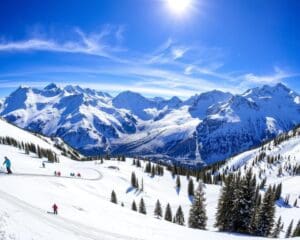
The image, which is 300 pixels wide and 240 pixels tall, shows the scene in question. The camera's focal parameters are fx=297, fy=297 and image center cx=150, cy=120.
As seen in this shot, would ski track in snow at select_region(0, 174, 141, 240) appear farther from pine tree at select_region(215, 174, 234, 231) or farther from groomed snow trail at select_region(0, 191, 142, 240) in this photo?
pine tree at select_region(215, 174, 234, 231)

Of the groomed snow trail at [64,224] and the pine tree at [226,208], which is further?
the pine tree at [226,208]

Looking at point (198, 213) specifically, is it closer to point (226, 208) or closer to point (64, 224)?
point (226, 208)

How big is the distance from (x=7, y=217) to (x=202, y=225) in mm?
46930

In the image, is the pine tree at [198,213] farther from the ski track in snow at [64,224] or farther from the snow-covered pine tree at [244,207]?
the ski track in snow at [64,224]

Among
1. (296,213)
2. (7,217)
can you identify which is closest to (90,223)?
(7,217)

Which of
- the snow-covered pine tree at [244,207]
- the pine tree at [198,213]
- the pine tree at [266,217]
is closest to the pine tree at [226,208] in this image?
the snow-covered pine tree at [244,207]

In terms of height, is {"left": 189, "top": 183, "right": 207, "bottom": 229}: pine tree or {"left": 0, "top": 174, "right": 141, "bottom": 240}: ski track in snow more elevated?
{"left": 0, "top": 174, "right": 141, "bottom": 240}: ski track in snow

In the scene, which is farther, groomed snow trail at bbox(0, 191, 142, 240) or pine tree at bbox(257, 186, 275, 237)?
pine tree at bbox(257, 186, 275, 237)

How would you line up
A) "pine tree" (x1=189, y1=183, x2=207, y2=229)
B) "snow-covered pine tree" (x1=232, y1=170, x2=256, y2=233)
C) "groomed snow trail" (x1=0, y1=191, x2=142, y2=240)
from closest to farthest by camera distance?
"groomed snow trail" (x1=0, y1=191, x2=142, y2=240) → "snow-covered pine tree" (x1=232, y1=170, x2=256, y2=233) → "pine tree" (x1=189, y1=183, x2=207, y2=229)

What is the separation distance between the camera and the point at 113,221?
41938 mm

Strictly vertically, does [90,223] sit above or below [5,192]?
below

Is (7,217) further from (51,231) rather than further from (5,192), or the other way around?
(5,192)

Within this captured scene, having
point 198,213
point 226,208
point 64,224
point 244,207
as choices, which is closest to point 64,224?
point 64,224

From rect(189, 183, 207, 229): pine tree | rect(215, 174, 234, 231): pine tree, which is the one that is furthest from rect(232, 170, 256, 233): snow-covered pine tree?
rect(189, 183, 207, 229): pine tree
